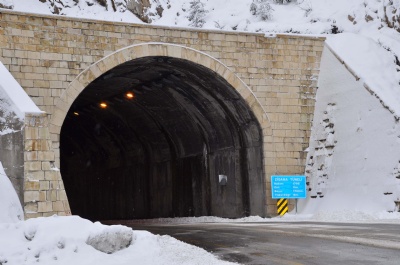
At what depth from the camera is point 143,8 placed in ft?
135

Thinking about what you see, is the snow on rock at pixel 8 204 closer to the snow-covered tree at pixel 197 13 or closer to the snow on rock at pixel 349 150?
the snow on rock at pixel 349 150

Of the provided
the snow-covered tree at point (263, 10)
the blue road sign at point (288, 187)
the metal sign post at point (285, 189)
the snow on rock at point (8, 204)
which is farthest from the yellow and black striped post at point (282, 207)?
the snow-covered tree at point (263, 10)

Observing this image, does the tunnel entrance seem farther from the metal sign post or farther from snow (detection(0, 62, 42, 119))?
snow (detection(0, 62, 42, 119))

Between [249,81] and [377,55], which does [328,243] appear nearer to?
[249,81]

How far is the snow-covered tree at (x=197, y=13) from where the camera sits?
40219mm

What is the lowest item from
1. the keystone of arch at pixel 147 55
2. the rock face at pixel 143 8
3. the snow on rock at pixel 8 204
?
the snow on rock at pixel 8 204

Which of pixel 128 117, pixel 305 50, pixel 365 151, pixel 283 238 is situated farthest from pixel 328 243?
pixel 128 117

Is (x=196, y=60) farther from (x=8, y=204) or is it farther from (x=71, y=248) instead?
(x=71, y=248)

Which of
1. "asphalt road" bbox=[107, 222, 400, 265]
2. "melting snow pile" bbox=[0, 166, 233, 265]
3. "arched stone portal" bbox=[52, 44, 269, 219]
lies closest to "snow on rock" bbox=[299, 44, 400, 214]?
"arched stone portal" bbox=[52, 44, 269, 219]

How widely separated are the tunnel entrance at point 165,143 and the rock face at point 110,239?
14522 millimetres

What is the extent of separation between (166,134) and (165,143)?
28.6 inches

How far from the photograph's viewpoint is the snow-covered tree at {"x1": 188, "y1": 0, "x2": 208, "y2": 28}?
132 ft

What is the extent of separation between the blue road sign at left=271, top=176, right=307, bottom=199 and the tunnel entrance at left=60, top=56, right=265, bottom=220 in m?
0.70

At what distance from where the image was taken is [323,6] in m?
33.3
